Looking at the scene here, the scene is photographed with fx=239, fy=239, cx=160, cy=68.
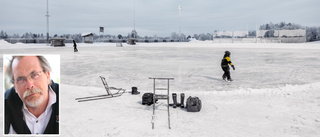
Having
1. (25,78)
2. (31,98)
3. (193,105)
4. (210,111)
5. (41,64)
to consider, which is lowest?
(210,111)

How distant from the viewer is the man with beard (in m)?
2.18

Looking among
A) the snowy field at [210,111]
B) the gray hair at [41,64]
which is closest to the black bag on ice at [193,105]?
the snowy field at [210,111]

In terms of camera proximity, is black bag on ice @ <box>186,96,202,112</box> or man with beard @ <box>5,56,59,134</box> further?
black bag on ice @ <box>186,96,202,112</box>

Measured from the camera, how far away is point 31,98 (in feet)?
7.22

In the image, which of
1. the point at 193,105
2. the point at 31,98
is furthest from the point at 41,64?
the point at 193,105

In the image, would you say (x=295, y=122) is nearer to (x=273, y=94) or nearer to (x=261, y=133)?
(x=261, y=133)

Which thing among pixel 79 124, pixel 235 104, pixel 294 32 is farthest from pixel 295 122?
pixel 294 32

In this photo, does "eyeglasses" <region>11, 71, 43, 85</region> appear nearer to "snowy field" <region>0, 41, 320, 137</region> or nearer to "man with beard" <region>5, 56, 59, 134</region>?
"man with beard" <region>5, 56, 59, 134</region>

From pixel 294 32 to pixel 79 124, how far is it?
60306 mm

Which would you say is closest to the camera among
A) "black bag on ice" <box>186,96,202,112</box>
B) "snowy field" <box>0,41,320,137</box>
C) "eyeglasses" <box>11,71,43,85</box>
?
"eyeglasses" <box>11,71,43,85</box>

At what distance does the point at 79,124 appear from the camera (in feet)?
17.1

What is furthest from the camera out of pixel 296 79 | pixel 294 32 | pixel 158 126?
pixel 294 32

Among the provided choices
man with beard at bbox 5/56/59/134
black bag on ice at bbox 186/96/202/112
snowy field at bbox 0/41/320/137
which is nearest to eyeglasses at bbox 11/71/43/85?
man with beard at bbox 5/56/59/134

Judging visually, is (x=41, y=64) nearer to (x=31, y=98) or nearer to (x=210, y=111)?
(x=31, y=98)
